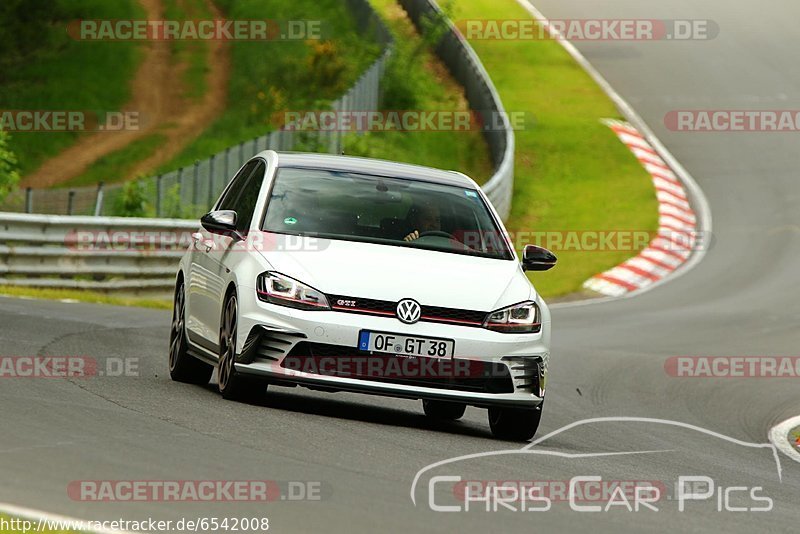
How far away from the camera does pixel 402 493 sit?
693 cm

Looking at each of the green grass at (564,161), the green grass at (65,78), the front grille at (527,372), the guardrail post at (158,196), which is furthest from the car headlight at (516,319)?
the green grass at (65,78)

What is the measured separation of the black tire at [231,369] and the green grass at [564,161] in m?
15.7

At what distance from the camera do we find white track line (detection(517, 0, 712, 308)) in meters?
26.0

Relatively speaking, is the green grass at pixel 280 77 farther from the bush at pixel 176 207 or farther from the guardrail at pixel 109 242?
the bush at pixel 176 207

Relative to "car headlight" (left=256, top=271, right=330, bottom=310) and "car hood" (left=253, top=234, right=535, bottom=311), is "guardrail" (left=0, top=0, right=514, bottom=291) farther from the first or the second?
"car headlight" (left=256, top=271, right=330, bottom=310)

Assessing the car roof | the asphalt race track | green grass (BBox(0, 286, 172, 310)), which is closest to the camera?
the asphalt race track

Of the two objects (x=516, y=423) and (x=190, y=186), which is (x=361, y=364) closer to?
(x=516, y=423)

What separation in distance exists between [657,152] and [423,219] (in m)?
27.0

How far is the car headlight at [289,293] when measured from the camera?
9.15m

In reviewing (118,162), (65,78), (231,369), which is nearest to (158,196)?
(231,369)

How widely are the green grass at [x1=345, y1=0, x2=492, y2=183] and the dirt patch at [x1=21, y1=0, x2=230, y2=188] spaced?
5736 mm

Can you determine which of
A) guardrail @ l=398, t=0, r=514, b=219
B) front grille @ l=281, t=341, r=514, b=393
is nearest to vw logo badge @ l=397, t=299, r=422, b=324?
front grille @ l=281, t=341, r=514, b=393

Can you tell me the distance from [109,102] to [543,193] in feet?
54.7

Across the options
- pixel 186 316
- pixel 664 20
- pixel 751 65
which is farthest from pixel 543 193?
pixel 186 316
